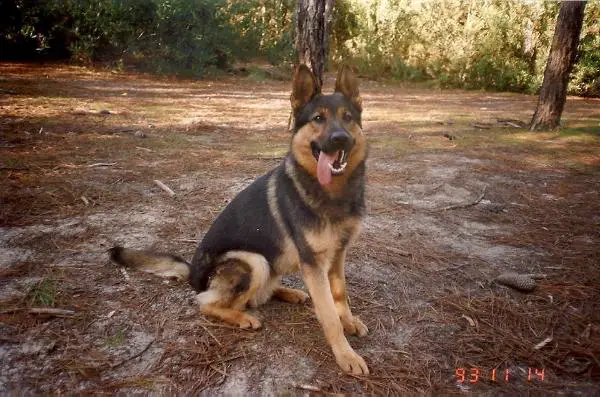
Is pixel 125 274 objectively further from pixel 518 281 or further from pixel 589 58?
pixel 589 58

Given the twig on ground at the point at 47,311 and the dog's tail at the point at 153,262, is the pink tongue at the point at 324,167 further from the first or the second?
the twig on ground at the point at 47,311

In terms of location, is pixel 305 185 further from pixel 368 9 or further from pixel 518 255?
pixel 368 9

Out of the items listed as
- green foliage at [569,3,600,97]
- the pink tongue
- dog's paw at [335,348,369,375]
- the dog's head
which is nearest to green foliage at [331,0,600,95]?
green foliage at [569,3,600,97]

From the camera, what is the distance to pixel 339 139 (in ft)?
10.0

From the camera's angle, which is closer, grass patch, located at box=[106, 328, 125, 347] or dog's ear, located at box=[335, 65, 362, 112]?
grass patch, located at box=[106, 328, 125, 347]

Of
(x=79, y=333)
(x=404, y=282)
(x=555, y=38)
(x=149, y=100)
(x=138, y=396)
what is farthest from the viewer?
(x=149, y=100)

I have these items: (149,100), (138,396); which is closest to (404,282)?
(138,396)

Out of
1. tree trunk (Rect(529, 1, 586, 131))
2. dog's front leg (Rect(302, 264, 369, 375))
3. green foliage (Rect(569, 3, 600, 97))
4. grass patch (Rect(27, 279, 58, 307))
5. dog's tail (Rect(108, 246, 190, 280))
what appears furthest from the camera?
green foliage (Rect(569, 3, 600, 97))

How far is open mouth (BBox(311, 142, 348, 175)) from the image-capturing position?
311 cm

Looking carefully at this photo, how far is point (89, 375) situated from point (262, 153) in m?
5.37

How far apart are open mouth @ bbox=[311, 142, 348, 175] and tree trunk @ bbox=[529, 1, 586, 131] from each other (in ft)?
27.3

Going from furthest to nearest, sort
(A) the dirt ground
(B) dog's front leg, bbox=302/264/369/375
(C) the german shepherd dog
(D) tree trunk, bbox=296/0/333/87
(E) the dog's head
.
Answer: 1. (D) tree trunk, bbox=296/0/333/87
2. (E) the dog's head
3. (C) the german shepherd dog
4. (B) dog's front leg, bbox=302/264/369/375
5. (A) the dirt ground

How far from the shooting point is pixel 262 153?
7.53m

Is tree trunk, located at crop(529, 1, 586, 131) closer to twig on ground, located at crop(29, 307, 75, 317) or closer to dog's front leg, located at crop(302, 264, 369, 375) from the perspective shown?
dog's front leg, located at crop(302, 264, 369, 375)
